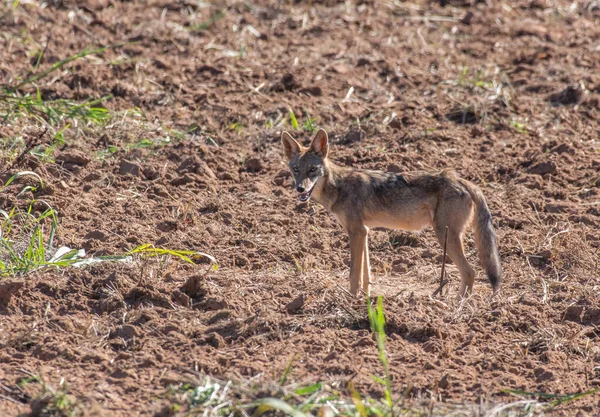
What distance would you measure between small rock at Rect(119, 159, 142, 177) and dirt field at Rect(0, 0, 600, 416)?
31 mm

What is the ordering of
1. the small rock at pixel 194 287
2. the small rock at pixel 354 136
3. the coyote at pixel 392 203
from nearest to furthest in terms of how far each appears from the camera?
1. the small rock at pixel 194 287
2. the coyote at pixel 392 203
3. the small rock at pixel 354 136

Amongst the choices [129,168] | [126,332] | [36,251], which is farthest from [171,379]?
[129,168]

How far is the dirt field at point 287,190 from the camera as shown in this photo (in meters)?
7.25

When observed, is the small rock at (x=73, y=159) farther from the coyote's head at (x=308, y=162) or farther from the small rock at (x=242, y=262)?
the small rock at (x=242, y=262)

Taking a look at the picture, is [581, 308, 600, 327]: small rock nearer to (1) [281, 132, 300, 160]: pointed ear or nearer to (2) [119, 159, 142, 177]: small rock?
(1) [281, 132, 300, 160]: pointed ear

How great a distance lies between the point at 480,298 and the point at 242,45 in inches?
292

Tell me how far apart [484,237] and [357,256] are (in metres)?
1.19

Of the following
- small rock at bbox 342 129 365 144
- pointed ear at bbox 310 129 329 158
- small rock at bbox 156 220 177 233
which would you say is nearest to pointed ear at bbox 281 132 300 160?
pointed ear at bbox 310 129 329 158

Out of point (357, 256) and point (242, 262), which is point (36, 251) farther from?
point (357, 256)

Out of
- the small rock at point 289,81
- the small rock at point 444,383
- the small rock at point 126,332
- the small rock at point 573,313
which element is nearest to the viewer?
the small rock at point 444,383

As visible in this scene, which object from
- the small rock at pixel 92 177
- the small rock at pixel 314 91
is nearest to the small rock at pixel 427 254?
the small rock at pixel 92 177

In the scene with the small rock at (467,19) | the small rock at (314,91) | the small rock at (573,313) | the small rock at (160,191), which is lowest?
the small rock at (160,191)

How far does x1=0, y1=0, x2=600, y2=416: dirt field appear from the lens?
7.25 m

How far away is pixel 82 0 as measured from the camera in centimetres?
1609
